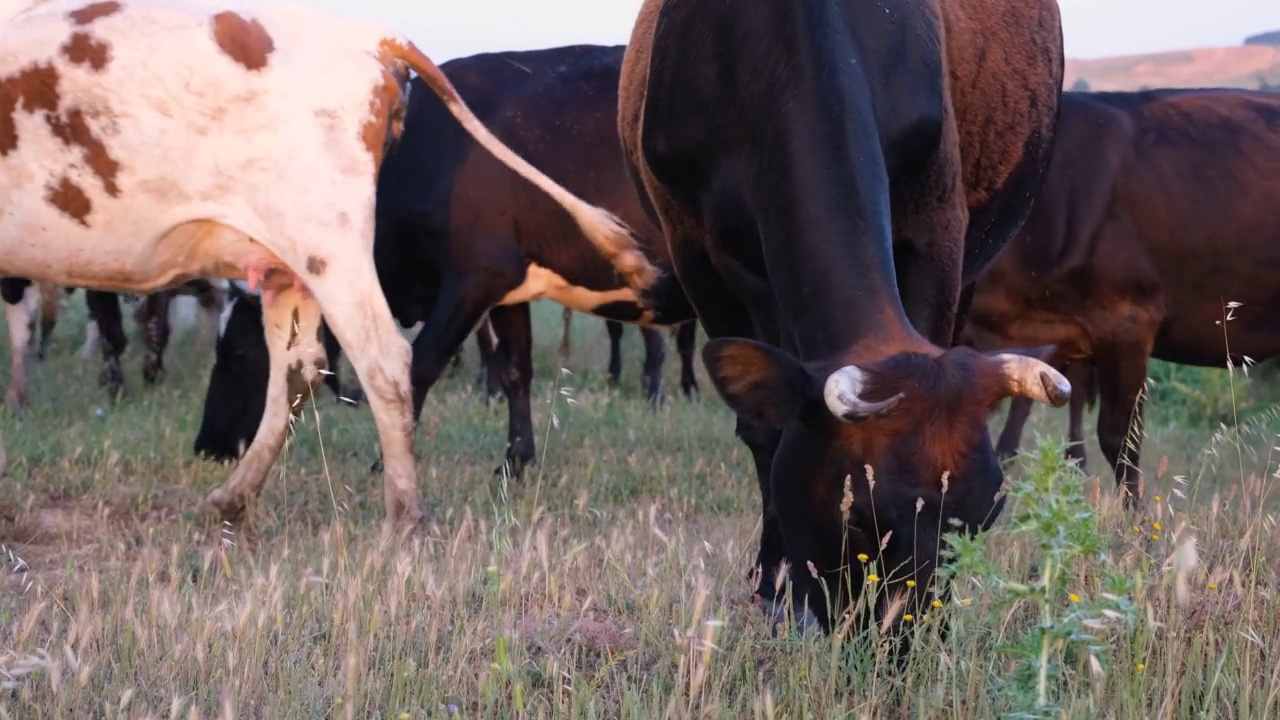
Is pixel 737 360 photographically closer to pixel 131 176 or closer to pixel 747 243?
pixel 747 243

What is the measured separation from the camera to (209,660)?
3.33m

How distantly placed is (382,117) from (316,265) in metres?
0.72

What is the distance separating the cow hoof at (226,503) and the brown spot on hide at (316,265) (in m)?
1.18

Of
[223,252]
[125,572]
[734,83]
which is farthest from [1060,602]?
[223,252]

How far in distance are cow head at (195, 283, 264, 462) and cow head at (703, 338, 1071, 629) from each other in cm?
465

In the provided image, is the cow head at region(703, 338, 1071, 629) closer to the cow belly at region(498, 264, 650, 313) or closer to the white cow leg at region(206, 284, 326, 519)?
the white cow leg at region(206, 284, 326, 519)

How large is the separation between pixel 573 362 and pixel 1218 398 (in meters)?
5.85

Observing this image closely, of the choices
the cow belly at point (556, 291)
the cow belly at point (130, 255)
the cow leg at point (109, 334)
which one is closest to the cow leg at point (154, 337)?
the cow leg at point (109, 334)

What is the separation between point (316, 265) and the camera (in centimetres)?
572

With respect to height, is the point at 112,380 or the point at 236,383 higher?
the point at 236,383

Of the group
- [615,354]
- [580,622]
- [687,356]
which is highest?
[580,622]

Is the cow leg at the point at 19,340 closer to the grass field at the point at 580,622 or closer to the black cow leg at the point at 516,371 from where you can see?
the black cow leg at the point at 516,371

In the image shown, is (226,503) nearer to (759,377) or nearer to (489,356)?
(759,377)

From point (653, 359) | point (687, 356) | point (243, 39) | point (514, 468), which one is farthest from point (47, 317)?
point (243, 39)
